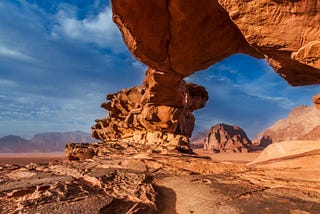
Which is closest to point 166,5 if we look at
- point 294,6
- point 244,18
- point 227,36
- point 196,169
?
point 227,36

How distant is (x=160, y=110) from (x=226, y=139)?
132 ft

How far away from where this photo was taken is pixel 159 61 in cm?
777

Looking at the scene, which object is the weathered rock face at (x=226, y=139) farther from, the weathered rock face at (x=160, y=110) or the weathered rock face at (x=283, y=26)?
the weathered rock face at (x=283, y=26)

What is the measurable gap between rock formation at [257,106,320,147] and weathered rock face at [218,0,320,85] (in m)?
50.0

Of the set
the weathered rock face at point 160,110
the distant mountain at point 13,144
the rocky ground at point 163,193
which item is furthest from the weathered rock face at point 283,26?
the distant mountain at point 13,144

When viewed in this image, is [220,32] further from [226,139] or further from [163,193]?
[226,139]

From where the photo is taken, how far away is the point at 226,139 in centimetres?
5100

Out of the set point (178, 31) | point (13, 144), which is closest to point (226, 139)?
point (178, 31)

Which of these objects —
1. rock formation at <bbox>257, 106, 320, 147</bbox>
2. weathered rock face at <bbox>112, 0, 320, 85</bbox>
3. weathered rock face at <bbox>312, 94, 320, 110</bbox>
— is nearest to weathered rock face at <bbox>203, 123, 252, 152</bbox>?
rock formation at <bbox>257, 106, 320, 147</bbox>

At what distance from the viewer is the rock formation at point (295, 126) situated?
48906 millimetres

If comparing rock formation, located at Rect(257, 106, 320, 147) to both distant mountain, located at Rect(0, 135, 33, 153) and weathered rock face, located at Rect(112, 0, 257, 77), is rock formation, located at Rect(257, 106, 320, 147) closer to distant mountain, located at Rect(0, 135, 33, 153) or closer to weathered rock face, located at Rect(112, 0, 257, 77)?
weathered rock face, located at Rect(112, 0, 257, 77)

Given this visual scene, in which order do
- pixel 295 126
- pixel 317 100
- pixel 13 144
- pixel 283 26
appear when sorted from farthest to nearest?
pixel 13 144 < pixel 295 126 < pixel 317 100 < pixel 283 26

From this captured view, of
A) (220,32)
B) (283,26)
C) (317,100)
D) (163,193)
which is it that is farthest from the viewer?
(317,100)

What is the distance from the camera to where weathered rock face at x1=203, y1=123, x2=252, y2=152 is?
156ft
